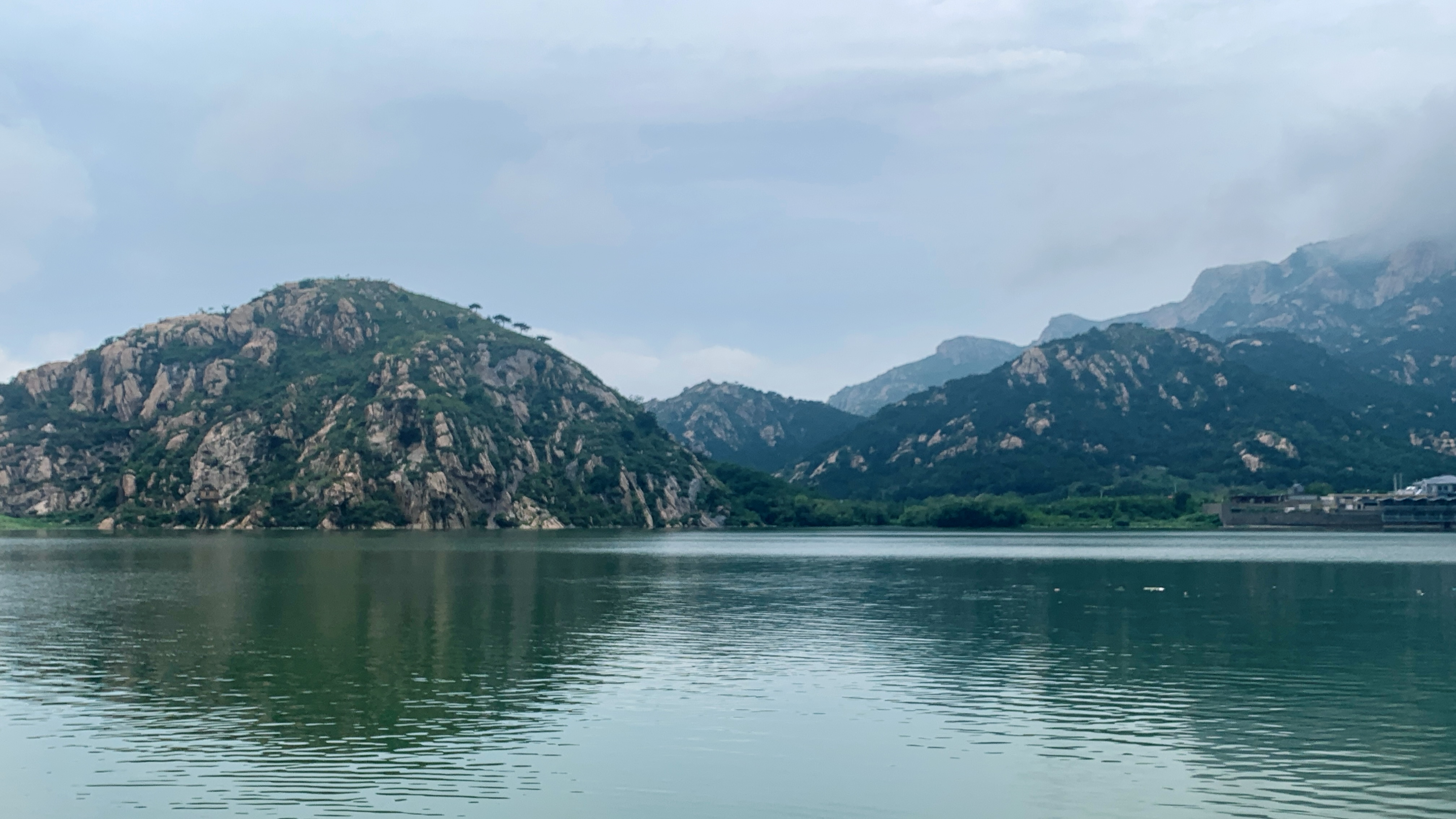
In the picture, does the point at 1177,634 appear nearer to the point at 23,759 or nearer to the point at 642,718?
the point at 642,718

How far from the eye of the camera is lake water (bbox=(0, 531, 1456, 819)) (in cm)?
3594

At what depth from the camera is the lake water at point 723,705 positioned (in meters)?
35.9

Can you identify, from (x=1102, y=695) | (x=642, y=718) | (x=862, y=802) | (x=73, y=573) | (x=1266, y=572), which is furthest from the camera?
(x=1266, y=572)

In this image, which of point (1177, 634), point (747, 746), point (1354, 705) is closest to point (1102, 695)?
point (1354, 705)

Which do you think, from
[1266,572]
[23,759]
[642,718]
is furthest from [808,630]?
[1266,572]

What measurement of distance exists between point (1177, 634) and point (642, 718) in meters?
44.5

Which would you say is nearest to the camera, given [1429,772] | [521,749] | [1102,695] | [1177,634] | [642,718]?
[1429,772]

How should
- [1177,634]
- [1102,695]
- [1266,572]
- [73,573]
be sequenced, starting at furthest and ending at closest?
[1266,572]
[73,573]
[1177,634]
[1102,695]

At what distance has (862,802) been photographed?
35219 millimetres

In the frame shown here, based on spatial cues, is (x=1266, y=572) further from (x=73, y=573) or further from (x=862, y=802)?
(x=73, y=573)

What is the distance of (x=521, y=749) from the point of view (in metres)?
41.9

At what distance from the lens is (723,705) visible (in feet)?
169

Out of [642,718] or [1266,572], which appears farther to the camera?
[1266,572]

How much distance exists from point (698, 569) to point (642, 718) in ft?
337
